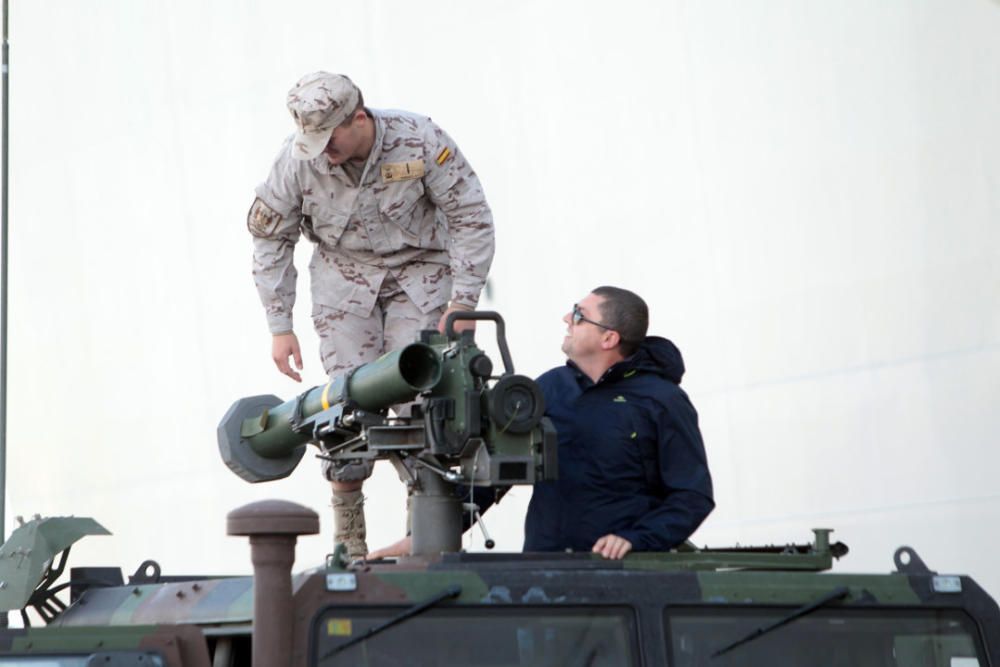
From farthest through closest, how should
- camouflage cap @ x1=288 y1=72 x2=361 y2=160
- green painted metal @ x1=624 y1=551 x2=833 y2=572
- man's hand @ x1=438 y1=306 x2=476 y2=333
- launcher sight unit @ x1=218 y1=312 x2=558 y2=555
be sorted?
camouflage cap @ x1=288 y1=72 x2=361 y2=160
man's hand @ x1=438 y1=306 x2=476 y2=333
launcher sight unit @ x1=218 y1=312 x2=558 y2=555
green painted metal @ x1=624 y1=551 x2=833 y2=572

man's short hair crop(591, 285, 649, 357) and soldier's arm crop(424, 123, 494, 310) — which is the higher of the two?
soldier's arm crop(424, 123, 494, 310)

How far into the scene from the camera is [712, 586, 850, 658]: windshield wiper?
14.9 feet

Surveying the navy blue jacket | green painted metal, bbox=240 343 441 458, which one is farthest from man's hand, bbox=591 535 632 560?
green painted metal, bbox=240 343 441 458

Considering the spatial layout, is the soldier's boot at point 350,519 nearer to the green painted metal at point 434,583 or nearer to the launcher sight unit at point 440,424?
the launcher sight unit at point 440,424

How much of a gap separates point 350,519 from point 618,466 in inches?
43.6

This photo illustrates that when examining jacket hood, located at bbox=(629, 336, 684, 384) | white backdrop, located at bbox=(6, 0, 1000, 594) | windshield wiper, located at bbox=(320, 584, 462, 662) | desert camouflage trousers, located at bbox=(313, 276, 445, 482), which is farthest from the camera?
white backdrop, located at bbox=(6, 0, 1000, 594)

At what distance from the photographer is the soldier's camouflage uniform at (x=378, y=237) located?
618 cm

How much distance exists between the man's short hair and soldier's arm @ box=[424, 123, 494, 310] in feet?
1.94

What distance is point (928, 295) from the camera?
7.21 metres

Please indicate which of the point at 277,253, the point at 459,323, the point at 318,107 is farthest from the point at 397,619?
the point at 459,323

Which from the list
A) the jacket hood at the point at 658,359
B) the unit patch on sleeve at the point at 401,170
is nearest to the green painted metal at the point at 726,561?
the jacket hood at the point at 658,359

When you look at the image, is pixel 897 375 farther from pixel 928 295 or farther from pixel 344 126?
pixel 344 126

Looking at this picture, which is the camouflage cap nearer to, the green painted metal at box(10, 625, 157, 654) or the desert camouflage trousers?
the desert camouflage trousers

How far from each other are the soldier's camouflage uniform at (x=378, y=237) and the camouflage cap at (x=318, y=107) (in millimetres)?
176
